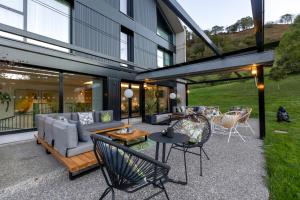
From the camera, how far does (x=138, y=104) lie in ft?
29.0

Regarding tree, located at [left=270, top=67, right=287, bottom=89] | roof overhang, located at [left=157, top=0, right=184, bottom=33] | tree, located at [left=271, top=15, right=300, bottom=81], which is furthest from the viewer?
tree, located at [left=271, top=15, right=300, bottom=81]

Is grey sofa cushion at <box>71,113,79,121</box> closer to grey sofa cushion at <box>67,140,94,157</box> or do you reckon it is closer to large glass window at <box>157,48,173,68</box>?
grey sofa cushion at <box>67,140,94,157</box>

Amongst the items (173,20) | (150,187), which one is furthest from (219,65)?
(173,20)

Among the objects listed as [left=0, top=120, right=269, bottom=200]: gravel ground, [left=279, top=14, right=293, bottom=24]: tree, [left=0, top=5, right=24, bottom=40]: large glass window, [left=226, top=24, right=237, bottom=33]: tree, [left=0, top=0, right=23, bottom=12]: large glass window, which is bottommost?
[left=0, top=120, right=269, bottom=200]: gravel ground

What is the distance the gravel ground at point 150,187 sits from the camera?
207cm

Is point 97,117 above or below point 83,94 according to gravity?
below

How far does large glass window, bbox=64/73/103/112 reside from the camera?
696 centimetres

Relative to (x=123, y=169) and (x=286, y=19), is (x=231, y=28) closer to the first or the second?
(x=286, y=19)

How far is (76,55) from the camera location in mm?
5707

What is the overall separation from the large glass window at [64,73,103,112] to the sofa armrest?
4.19 metres

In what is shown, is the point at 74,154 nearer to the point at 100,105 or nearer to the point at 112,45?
the point at 100,105

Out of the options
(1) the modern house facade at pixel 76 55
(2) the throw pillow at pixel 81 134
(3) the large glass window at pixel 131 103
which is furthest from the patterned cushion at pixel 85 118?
(3) the large glass window at pixel 131 103

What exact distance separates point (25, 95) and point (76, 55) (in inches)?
154

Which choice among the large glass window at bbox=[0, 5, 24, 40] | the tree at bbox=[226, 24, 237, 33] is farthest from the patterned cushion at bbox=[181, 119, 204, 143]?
the tree at bbox=[226, 24, 237, 33]
